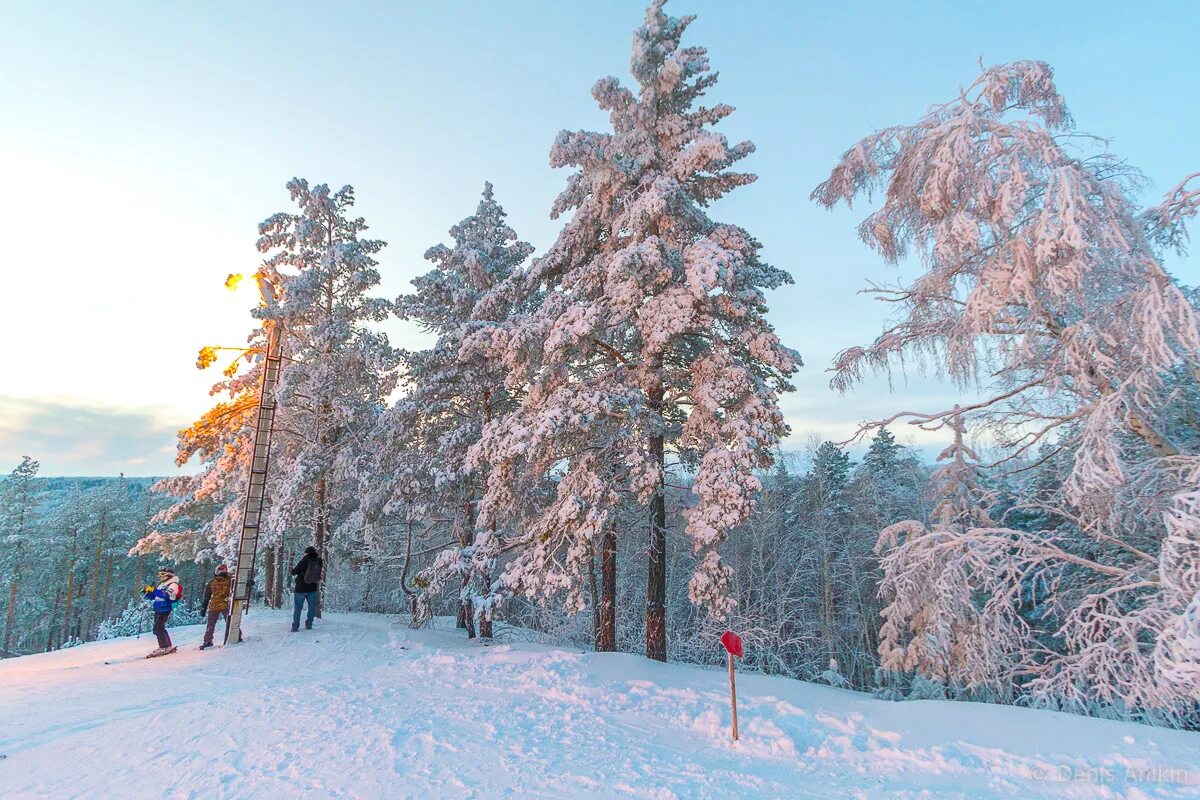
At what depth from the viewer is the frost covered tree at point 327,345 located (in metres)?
15.4

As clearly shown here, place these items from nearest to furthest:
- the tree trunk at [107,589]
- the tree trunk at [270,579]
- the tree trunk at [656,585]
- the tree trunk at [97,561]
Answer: the tree trunk at [656,585] < the tree trunk at [270,579] < the tree trunk at [97,561] < the tree trunk at [107,589]

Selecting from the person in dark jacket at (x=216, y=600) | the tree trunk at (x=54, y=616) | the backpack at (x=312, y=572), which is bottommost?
the tree trunk at (x=54, y=616)

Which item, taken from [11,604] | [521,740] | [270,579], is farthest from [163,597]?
[11,604]

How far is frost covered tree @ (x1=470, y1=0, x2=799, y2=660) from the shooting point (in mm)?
9719

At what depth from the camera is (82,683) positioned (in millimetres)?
8062

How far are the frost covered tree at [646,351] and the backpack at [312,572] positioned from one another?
430cm

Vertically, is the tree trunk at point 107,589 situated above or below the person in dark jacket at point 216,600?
below

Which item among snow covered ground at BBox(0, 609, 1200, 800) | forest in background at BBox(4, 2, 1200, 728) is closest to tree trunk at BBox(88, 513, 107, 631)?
forest in background at BBox(4, 2, 1200, 728)

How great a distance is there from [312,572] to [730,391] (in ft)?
31.4

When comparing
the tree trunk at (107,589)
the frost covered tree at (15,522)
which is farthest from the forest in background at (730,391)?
the tree trunk at (107,589)

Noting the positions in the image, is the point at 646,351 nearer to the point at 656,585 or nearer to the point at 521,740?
the point at 656,585

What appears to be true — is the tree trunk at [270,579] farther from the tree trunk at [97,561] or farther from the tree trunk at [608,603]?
the tree trunk at [97,561]

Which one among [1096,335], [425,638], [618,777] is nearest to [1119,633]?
[1096,335]

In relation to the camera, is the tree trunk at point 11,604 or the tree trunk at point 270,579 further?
the tree trunk at point 11,604
